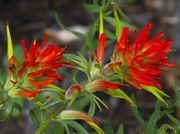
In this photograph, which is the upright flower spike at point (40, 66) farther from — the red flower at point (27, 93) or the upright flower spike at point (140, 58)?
the upright flower spike at point (140, 58)

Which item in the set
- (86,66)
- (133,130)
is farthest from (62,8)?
(86,66)

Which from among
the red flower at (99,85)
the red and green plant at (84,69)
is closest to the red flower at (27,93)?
the red and green plant at (84,69)

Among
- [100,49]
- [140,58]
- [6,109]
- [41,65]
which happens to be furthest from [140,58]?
[6,109]

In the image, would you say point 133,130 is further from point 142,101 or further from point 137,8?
point 137,8

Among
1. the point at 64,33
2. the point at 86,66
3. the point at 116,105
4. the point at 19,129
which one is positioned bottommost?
the point at 19,129

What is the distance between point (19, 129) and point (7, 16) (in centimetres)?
99

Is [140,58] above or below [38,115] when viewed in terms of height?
above

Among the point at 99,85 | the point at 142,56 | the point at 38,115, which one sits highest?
the point at 142,56

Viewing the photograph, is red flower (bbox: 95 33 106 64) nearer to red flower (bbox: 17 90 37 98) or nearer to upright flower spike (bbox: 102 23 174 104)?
upright flower spike (bbox: 102 23 174 104)

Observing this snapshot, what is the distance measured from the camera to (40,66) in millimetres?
1267

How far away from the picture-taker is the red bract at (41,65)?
124cm

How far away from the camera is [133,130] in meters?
2.66

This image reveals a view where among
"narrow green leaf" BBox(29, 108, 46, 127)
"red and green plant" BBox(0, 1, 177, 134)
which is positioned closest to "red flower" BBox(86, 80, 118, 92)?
"red and green plant" BBox(0, 1, 177, 134)

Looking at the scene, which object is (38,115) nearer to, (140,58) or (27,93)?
(27,93)
